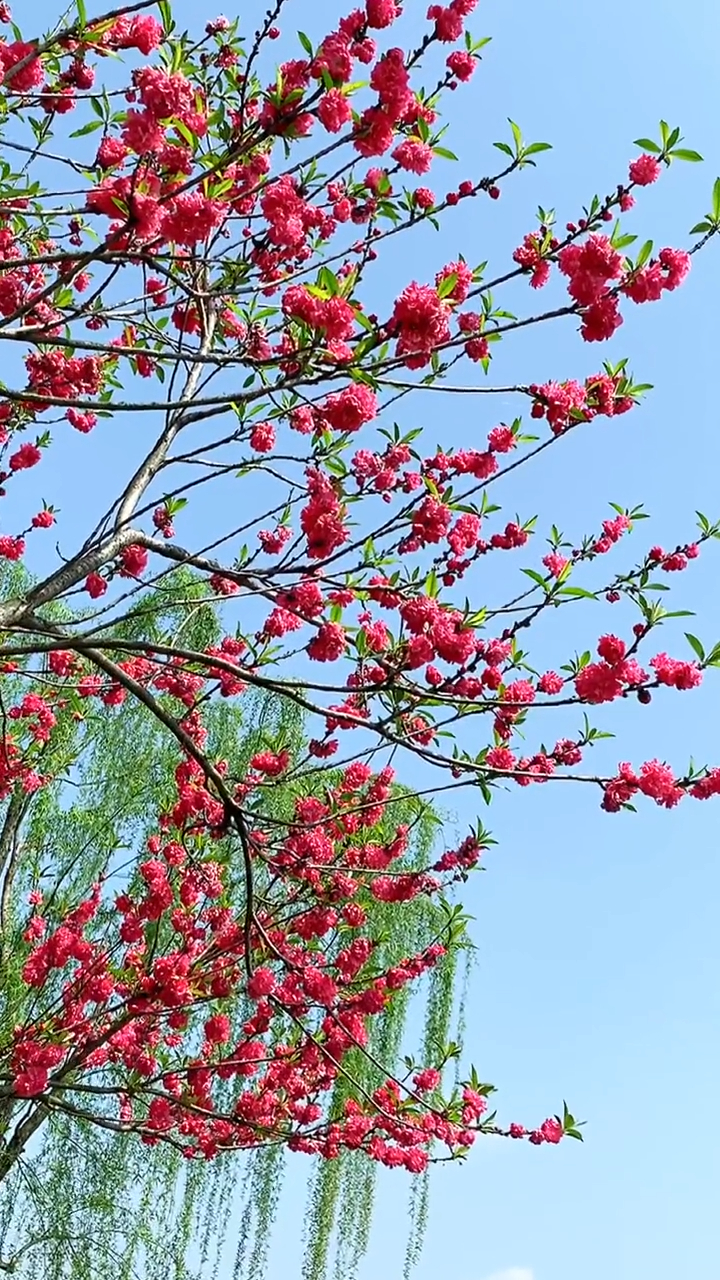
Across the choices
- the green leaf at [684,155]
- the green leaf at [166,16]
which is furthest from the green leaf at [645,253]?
the green leaf at [166,16]

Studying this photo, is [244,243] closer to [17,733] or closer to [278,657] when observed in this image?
[278,657]

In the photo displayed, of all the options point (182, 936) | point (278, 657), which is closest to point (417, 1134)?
point (182, 936)

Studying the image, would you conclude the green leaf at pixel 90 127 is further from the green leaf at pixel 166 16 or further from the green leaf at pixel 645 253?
the green leaf at pixel 645 253

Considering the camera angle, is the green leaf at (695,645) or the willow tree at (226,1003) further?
the willow tree at (226,1003)

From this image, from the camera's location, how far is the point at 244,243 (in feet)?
9.56

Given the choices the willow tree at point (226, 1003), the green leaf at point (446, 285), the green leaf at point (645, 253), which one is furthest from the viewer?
the willow tree at point (226, 1003)

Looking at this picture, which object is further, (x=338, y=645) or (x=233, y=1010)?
(x=233, y=1010)

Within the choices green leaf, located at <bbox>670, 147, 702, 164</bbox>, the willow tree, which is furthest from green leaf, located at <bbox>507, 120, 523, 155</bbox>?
the willow tree

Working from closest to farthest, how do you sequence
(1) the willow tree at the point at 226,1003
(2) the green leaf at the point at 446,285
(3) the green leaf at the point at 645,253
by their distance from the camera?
1. (2) the green leaf at the point at 446,285
2. (3) the green leaf at the point at 645,253
3. (1) the willow tree at the point at 226,1003

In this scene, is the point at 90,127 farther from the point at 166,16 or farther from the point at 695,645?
the point at 695,645

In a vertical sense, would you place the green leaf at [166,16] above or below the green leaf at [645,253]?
above

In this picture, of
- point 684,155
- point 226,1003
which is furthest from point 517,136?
point 226,1003

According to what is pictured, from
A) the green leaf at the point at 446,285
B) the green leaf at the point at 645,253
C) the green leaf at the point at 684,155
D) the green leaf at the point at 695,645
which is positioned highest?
the green leaf at the point at 684,155

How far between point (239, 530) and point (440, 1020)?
5.43 meters
